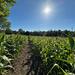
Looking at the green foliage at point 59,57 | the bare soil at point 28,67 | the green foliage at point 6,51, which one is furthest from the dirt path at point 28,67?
the green foliage at point 59,57

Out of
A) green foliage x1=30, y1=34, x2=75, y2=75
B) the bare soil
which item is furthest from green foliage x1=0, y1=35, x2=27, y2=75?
green foliage x1=30, y1=34, x2=75, y2=75

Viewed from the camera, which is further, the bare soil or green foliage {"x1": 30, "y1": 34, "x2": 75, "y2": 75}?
the bare soil

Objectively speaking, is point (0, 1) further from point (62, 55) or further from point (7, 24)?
point (7, 24)

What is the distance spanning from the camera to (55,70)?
1942 millimetres

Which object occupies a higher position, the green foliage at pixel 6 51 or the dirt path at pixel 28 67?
the green foliage at pixel 6 51

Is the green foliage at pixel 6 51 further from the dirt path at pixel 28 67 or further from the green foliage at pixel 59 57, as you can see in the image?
the green foliage at pixel 59 57

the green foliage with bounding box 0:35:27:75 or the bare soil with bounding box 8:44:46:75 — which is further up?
the green foliage with bounding box 0:35:27:75

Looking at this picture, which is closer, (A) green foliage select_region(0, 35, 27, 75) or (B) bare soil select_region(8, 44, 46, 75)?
(A) green foliage select_region(0, 35, 27, 75)

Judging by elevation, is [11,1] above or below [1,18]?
below

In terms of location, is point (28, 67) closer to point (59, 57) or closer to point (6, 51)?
point (6, 51)

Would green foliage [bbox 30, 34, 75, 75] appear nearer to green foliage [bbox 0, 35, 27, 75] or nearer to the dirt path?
the dirt path

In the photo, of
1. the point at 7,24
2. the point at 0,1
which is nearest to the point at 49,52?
the point at 0,1

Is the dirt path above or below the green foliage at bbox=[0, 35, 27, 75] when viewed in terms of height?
below

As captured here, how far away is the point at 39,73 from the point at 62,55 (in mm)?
1301
